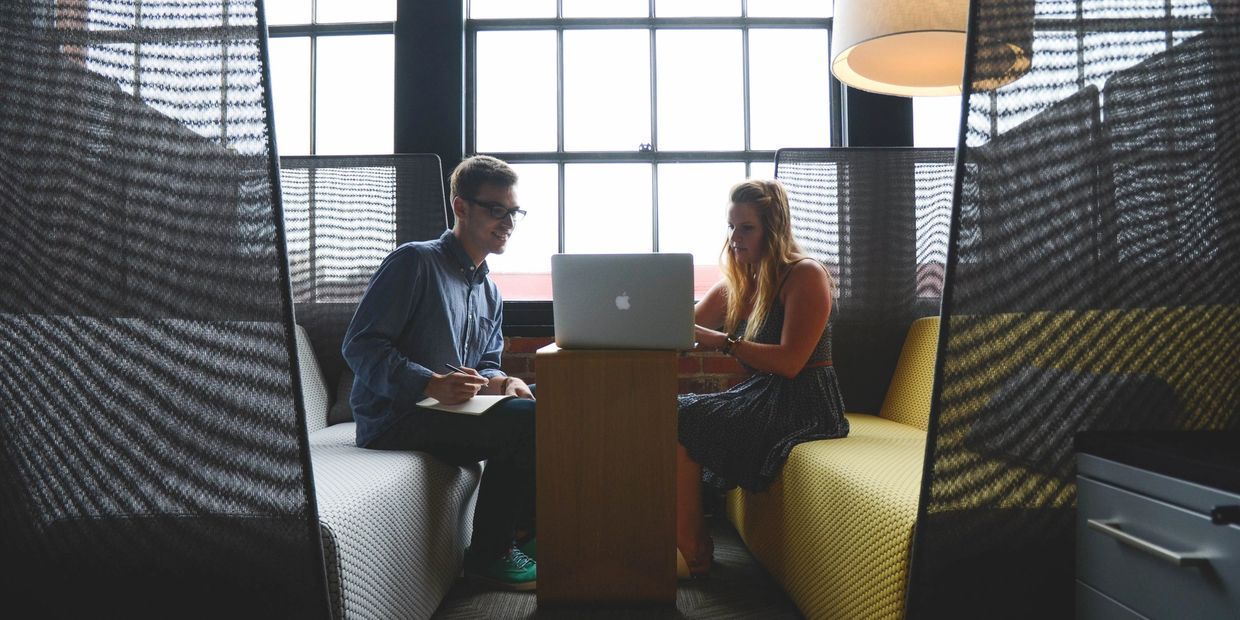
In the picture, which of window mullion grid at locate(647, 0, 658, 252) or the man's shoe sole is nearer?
the man's shoe sole

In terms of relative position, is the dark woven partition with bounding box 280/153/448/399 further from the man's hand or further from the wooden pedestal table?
the wooden pedestal table

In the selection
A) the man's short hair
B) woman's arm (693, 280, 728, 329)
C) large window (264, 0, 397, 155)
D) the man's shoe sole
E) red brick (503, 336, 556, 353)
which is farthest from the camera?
large window (264, 0, 397, 155)

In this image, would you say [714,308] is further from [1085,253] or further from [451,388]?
[1085,253]

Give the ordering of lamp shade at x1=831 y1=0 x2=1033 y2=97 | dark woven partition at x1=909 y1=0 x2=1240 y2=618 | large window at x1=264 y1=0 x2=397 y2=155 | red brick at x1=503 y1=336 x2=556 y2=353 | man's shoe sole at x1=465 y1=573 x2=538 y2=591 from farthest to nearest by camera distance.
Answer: large window at x1=264 y1=0 x2=397 y2=155
red brick at x1=503 y1=336 x2=556 y2=353
man's shoe sole at x1=465 y1=573 x2=538 y2=591
lamp shade at x1=831 y1=0 x2=1033 y2=97
dark woven partition at x1=909 y1=0 x2=1240 y2=618

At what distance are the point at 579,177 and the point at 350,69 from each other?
1.03 meters

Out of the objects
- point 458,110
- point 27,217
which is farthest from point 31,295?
point 458,110

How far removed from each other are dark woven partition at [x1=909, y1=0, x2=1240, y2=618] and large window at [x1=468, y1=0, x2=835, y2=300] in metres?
2.18

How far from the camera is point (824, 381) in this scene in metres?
2.21

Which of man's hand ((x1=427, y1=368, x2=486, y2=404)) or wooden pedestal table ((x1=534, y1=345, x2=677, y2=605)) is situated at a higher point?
man's hand ((x1=427, y1=368, x2=486, y2=404))

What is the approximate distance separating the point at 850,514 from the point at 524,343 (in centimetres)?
174

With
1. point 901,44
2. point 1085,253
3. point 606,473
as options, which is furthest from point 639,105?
point 1085,253

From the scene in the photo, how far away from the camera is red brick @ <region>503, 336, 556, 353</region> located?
3053 millimetres

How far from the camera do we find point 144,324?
1.10 meters

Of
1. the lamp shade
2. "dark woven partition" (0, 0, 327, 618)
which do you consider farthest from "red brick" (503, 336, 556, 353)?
"dark woven partition" (0, 0, 327, 618)
